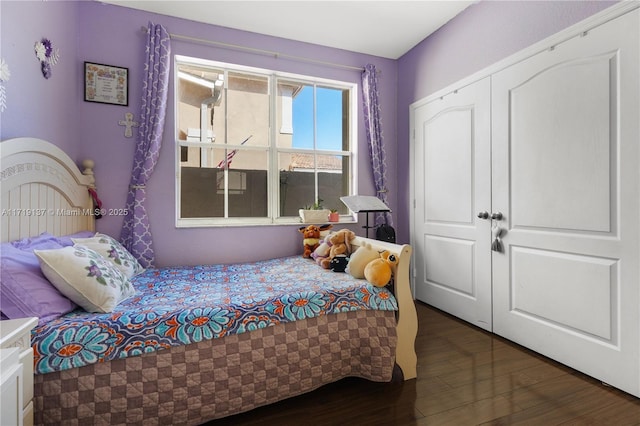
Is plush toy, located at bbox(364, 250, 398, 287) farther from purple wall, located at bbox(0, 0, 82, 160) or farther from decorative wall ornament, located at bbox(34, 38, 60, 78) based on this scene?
decorative wall ornament, located at bbox(34, 38, 60, 78)

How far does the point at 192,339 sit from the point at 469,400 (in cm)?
144

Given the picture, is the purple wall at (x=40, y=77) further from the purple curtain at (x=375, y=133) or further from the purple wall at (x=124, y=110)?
the purple curtain at (x=375, y=133)

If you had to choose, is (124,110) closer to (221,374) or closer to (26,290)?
(26,290)

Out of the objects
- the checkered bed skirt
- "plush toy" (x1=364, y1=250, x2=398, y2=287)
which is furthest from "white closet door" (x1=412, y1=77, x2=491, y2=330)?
the checkered bed skirt

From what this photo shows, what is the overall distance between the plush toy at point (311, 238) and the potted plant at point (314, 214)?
144mm

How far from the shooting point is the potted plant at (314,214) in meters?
3.19

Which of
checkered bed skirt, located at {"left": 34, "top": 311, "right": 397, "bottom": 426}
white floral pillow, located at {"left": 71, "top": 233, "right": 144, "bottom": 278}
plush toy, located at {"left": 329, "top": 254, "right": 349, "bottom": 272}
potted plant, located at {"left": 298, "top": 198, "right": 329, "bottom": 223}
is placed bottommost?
checkered bed skirt, located at {"left": 34, "top": 311, "right": 397, "bottom": 426}

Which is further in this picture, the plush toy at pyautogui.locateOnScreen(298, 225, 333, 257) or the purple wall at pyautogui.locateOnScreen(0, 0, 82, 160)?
the plush toy at pyautogui.locateOnScreen(298, 225, 333, 257)

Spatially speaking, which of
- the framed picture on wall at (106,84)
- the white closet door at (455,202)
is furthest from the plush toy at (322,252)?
the framed picture on wall at (106,84)

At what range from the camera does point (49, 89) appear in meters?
2.07

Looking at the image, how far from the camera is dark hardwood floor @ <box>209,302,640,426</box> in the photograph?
1.48 m

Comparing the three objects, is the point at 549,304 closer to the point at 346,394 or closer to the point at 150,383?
the point at 346,394

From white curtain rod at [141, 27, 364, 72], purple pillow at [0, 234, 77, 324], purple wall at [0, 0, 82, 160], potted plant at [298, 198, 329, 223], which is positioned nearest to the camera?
purple pillow at [0, 234, 77, 324]

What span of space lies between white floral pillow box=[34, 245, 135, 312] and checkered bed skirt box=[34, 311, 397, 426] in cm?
30
